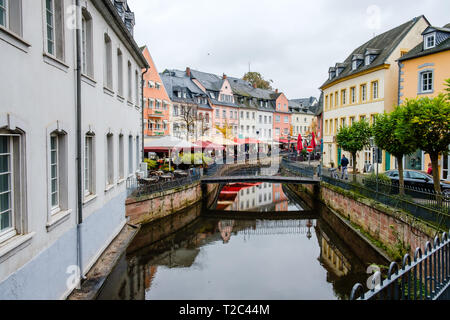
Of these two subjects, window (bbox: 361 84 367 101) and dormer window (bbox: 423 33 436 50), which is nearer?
dormer window (bbox: 423 33 436 50)

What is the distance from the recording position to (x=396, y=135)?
43.0 feet

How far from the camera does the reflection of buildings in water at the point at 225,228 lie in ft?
52.9

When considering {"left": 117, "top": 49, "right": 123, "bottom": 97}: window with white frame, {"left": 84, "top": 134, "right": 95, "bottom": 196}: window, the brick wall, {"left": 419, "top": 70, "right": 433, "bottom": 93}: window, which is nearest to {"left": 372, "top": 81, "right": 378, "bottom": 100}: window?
{"left": 419, "top": 70, "right": 433, "bottom": 93}: window

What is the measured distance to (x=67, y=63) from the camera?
7504mm

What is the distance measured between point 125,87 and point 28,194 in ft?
29.1

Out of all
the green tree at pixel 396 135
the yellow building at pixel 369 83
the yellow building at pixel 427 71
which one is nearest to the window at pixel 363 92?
the yellow building at pixel 369 83

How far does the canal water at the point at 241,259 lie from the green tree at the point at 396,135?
3619 millimetres

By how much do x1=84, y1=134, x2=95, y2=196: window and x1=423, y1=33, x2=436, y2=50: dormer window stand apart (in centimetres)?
2092

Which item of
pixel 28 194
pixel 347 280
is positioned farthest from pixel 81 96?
pixel 347 280

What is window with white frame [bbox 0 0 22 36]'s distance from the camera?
538 cm

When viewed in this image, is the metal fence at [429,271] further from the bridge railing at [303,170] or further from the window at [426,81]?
the window at [426,81]

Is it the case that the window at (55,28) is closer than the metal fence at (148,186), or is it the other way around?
the window at (55,28)

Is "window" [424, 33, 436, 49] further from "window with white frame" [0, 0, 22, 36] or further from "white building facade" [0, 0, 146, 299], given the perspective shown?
"window with white frame" [0, 0, 22, 36]
